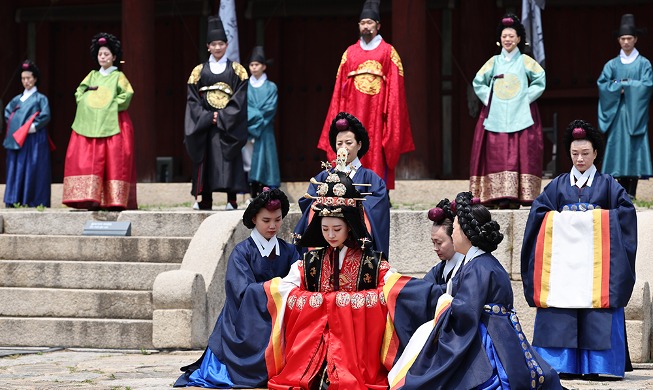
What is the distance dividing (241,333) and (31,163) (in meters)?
6.57

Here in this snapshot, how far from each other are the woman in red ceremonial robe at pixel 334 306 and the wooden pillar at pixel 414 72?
6346mm

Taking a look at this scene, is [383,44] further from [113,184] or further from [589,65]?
[589,65]

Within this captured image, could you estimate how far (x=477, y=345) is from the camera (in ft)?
21.2

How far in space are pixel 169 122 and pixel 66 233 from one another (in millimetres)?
5445

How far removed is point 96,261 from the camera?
10.7 metres

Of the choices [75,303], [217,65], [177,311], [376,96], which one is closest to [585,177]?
[177,311]

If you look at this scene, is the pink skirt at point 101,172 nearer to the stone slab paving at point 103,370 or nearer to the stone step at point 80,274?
the stone step at point 80,274

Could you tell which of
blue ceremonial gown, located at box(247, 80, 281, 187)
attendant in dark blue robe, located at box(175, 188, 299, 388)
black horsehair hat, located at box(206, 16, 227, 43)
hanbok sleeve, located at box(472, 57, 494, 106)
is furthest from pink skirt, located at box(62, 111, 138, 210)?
attendant in dark blue robe, located at box(175, 188, 299, 388)

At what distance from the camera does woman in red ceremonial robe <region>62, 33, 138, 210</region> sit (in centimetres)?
1166

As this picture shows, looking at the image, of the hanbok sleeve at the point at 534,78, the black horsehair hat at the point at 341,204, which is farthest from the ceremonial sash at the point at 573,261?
the hanbok sleeve at the point at 534,78

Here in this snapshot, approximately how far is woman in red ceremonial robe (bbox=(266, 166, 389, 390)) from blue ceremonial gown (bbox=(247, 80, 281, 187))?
240 inches

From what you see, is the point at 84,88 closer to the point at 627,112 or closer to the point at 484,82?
the point at 484,82

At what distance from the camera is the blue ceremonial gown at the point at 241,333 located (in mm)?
7273

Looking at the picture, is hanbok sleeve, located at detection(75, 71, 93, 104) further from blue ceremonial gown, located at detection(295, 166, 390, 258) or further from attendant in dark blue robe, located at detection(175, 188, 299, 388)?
attendant in dark blue robe, located at detection(175, 188, 299, 388)
